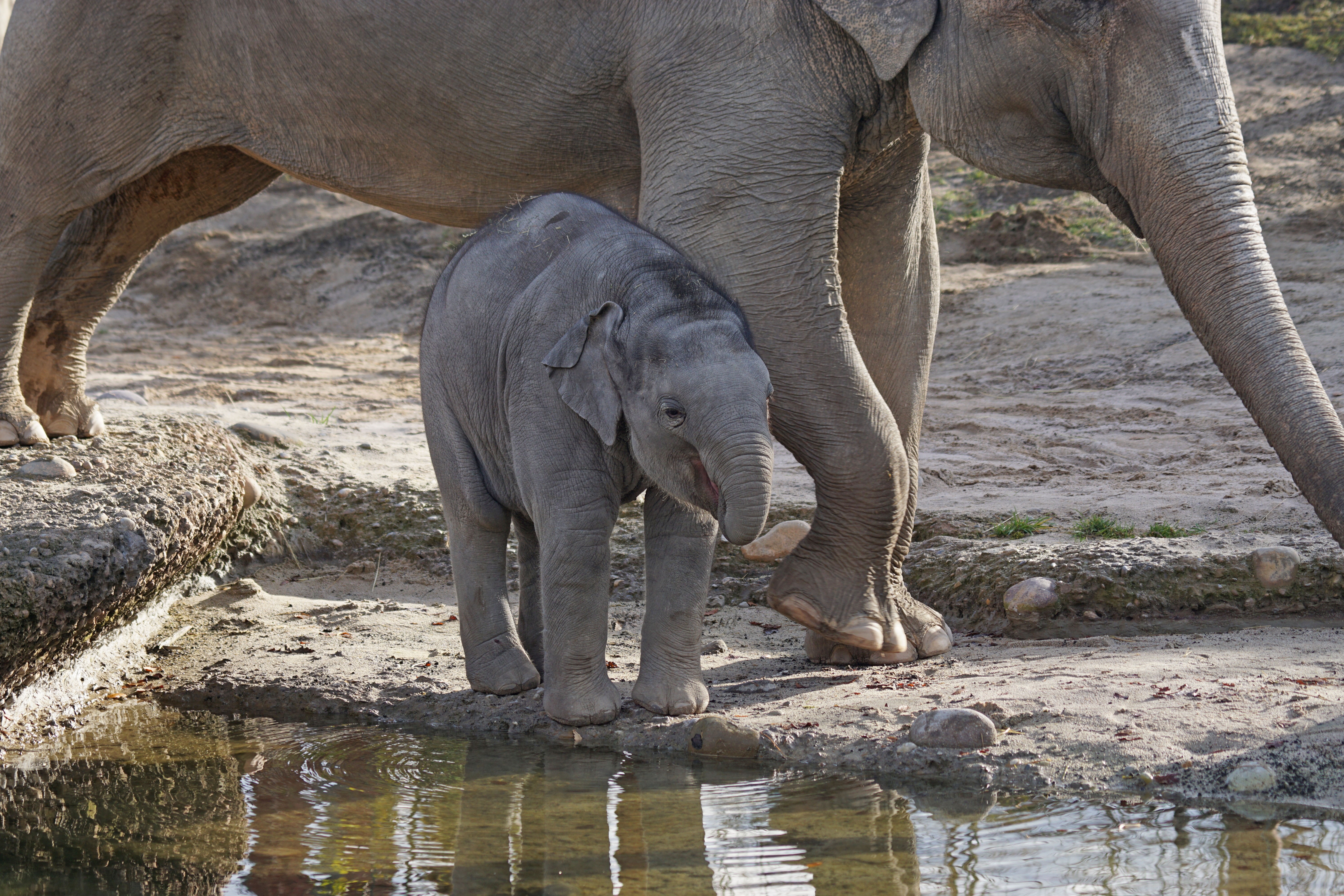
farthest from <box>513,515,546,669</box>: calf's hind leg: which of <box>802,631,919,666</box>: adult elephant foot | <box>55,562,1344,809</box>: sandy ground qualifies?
<box>802,631,919,666</box>: adult elephant foot

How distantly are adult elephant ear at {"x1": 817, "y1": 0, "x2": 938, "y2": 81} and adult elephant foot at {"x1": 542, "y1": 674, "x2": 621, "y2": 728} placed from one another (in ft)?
5.67

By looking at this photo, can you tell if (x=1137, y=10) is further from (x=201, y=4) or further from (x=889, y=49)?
(x=201, y=4)

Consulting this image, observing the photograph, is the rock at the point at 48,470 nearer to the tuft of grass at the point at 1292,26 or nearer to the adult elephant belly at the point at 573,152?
the adult elephant belly at the point at 573,152

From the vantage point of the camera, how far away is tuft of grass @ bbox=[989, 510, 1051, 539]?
571cm

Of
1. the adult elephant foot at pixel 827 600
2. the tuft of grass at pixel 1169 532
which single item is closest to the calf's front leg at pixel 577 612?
the adult elephant foot at pixel 827 600

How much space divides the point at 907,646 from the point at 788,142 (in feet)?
4.91

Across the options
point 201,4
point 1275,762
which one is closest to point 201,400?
point 201,4

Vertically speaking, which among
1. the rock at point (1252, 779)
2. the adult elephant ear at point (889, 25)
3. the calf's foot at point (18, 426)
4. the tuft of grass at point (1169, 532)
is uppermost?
the adult elephant ear at point (889, 25)

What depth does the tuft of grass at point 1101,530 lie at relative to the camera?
5.59 m

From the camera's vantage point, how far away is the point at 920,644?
4.59 m

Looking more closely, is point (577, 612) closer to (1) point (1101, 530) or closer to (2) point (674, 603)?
(2) point (674, 603)

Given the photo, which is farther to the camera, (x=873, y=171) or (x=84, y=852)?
(x=873, y=171)

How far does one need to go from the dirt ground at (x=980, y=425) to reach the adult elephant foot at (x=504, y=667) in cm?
12

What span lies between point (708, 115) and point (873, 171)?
0.67m
